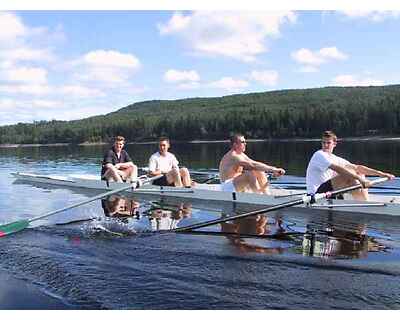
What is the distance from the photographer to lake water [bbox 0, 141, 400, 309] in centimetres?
659

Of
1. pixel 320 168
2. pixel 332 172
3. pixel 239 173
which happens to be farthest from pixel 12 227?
pixel 332 172

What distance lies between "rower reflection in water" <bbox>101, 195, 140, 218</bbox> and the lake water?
0.49 meters

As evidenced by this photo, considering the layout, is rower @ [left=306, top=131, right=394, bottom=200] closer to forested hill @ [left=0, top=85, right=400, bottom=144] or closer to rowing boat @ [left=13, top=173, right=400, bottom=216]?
rowing boat @ [left=13, top=173, right=400, bottom=216]

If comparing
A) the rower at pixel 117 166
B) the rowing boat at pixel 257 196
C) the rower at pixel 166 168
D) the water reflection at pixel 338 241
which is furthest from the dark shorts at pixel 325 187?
the rower at pixel 117 166

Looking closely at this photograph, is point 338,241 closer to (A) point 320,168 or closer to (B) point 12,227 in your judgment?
(A) point 320,168

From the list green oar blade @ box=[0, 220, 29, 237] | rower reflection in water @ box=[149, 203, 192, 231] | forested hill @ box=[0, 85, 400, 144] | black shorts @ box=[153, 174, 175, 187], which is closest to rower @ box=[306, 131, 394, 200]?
rower reflection in water @ box=[149, 203, 192, 231]

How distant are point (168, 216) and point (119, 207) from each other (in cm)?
229

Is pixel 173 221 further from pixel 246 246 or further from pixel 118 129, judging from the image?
pixel 118 129

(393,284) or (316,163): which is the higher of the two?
(316,163)

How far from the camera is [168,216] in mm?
12336
